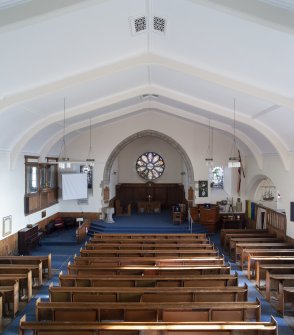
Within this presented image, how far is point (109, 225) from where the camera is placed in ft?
54.4

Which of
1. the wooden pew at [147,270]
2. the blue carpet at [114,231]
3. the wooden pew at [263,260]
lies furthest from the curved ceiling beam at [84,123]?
the wooden pew at [263,260]

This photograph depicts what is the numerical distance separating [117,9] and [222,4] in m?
1.90

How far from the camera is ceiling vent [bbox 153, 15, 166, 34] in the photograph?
21.7 feet

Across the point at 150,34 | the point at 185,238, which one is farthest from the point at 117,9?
the point at 185,238

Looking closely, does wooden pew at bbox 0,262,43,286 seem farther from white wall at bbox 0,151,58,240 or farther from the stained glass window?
the stained glass window

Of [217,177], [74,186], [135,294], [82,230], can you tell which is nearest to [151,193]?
[217,177]

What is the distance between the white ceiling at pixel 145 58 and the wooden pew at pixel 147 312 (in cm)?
474

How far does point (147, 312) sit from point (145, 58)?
20.0ft

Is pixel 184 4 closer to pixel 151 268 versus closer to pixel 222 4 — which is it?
pixel 222 4

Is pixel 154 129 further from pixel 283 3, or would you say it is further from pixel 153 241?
pixel 283 3

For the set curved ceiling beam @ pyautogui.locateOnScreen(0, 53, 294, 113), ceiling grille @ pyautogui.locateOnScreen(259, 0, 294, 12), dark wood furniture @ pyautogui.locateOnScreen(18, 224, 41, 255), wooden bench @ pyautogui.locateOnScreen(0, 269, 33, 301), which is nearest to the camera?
ceiling grille @ pyautogui.locateOnScreen(259, 0, 294, 12)

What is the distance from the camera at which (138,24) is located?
6883 mm

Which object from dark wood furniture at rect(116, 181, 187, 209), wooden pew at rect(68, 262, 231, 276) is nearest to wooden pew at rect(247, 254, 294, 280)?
wooden pew at rect(68, 262, 231, 276)

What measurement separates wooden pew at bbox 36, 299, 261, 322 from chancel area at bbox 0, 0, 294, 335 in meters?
0.02
